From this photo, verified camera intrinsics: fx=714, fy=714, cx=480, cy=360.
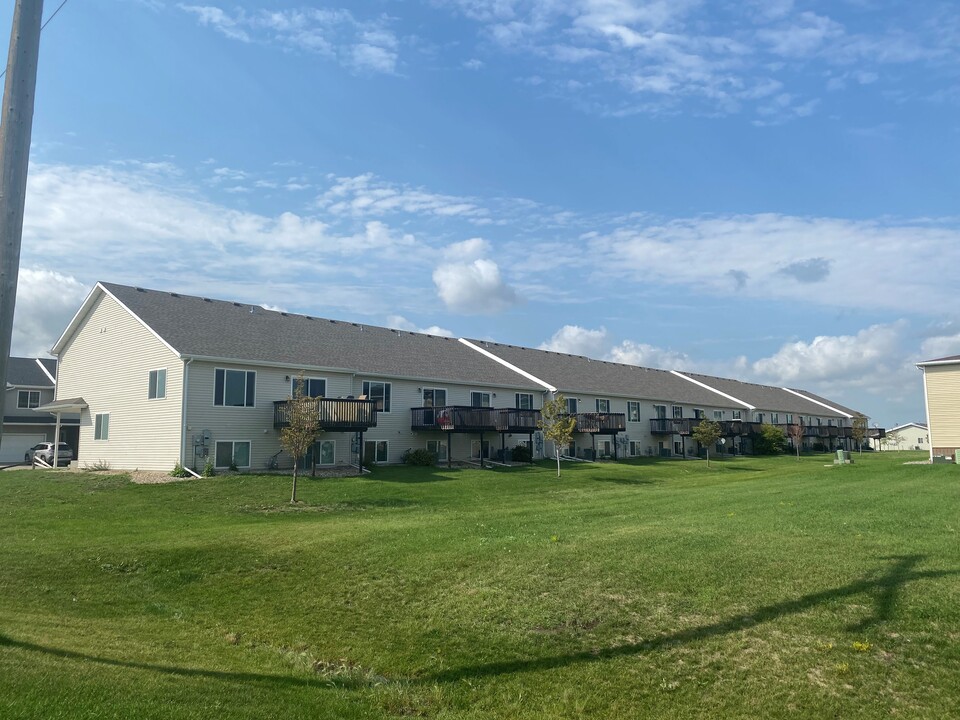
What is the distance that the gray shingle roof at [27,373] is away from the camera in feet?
157

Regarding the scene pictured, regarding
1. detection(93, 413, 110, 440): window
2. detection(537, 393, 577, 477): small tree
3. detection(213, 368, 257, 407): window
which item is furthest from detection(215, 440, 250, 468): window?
detection(537, 393, 577, 477): small tree

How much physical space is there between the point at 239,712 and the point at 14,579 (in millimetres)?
7871

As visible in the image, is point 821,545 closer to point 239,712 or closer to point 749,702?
point 749,702

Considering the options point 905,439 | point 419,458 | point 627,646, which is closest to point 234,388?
point 419,458

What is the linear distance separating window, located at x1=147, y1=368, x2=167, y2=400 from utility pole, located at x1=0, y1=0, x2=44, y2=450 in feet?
76.7

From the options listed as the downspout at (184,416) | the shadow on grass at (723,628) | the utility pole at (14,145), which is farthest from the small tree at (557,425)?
the utility pole at (14,145)

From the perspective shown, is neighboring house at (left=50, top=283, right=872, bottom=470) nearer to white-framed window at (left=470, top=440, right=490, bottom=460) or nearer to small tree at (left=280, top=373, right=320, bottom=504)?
white-framed window at (left=470, top=440, right=490, bottom=460)

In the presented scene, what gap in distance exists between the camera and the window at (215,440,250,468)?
28.2 m

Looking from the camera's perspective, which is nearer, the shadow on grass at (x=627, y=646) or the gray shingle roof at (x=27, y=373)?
the shadow on grass at (x=627, y=646)

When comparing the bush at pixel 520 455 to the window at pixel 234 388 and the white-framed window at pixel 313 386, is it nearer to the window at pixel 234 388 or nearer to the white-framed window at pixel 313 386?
the white-framed window at pixel 313 386

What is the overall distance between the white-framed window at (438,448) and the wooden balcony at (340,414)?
6.57 m

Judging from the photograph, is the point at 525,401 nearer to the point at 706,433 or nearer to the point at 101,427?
the point at 706,433

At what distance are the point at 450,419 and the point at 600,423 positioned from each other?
40.3 feet

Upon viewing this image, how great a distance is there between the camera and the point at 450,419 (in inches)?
1382
